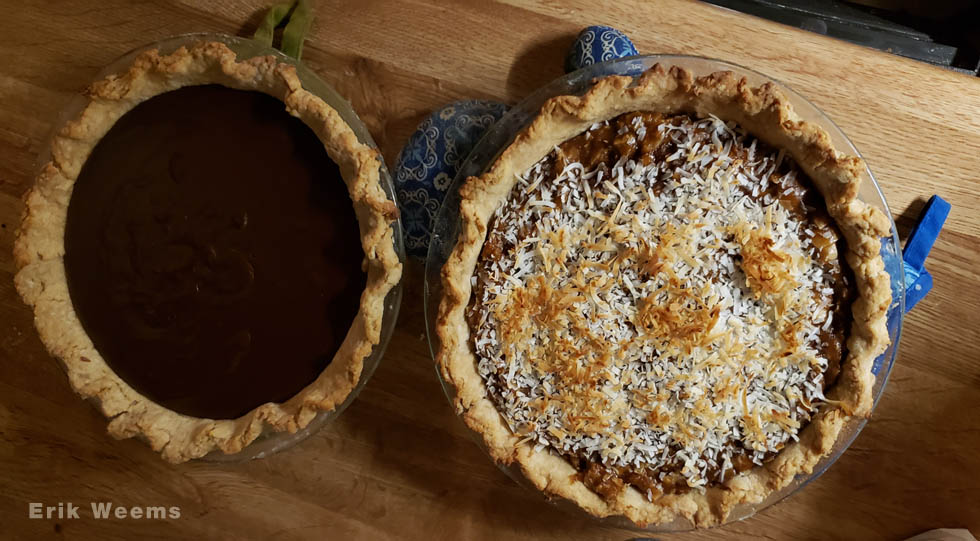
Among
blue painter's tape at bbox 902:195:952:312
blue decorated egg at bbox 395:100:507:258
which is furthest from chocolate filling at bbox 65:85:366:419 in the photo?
blue painter's tape at bbox 902:195:952:312

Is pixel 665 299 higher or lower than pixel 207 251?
higher

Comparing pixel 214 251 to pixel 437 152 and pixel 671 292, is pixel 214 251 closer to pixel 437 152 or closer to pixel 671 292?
pixel 437 152

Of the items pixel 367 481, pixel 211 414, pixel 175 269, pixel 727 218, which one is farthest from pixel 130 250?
pixel 727 218

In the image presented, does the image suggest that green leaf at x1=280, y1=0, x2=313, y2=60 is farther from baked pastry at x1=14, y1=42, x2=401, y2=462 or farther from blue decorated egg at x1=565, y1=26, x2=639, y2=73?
blue decorated egg at x1=565, y1=26, x2=639, y2=73

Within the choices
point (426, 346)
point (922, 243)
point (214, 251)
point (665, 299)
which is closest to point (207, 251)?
point (214, 251)

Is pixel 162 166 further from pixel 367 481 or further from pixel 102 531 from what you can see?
pixel 102 531

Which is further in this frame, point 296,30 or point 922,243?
Result: point 296,30

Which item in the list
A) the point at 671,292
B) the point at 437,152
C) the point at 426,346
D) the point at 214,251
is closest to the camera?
the point at 671,292
